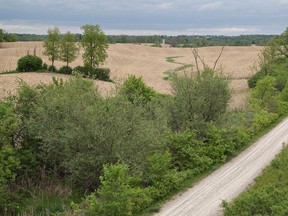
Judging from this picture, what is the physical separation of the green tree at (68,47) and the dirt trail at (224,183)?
140 ft

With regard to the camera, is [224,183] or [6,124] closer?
[6,124]

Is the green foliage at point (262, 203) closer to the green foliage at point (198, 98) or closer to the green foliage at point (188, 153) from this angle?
the green foliage at point (188, 153)

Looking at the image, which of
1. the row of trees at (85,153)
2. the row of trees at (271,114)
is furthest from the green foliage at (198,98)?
the row of trees at (271,114)

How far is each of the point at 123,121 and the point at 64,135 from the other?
2886 millimetres

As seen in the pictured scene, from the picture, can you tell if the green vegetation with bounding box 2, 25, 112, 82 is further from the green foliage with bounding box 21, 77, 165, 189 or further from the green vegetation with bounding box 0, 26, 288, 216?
the green foliage with bounding box 21, 77, 165, 189

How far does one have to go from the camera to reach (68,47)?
62.8 m

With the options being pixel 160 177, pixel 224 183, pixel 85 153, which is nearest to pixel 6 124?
pixel 85 153

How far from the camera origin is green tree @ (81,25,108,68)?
6091 cm

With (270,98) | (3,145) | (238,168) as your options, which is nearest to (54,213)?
(3,145)

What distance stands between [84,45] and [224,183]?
1820 inches

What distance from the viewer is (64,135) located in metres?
18.2

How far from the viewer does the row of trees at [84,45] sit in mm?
61031

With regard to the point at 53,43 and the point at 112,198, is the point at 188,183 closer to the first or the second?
the point at 112,198

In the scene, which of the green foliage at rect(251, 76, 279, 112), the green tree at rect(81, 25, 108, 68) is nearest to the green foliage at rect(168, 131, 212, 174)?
the green foliage at rect(251, 76, 279, 112)
